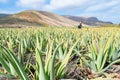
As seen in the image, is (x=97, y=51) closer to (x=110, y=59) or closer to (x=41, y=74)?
(x=110, y=59)

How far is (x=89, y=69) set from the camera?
4062mm

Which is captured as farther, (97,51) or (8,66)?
(97,51)

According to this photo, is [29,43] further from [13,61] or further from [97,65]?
[13,61]

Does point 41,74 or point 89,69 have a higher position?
point 41,74

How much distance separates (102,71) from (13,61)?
1.54m

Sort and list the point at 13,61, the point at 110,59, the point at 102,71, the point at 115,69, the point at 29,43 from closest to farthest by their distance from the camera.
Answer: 1. the point at 13,61
2. the point at 102,71
3. the point at 115,69
4. the point at 110,59
5. the point at 29,43

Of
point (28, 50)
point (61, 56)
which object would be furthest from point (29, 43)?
point (61, 56)

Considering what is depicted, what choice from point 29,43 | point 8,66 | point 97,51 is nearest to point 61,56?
point 97,51

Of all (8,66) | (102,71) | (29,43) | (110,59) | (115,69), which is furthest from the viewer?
(29,43)

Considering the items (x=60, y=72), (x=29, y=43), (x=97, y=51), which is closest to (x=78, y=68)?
(x=97, y=51)

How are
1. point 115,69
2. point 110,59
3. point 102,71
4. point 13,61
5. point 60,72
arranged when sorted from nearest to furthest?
point 13,61, point 60,72, point 102,71, point 115,69, point 110,59

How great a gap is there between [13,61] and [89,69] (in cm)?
160

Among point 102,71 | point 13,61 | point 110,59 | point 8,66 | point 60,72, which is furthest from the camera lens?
point 110,59

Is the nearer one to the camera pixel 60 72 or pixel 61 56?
pixel 60 72
